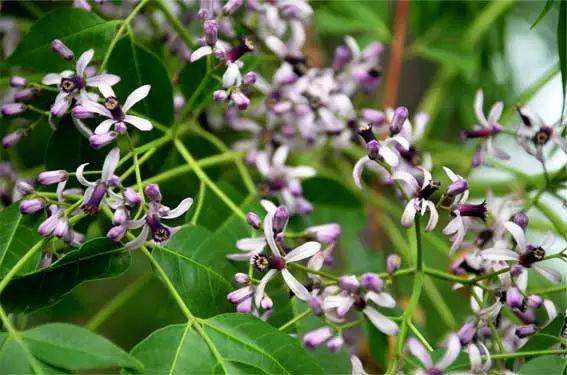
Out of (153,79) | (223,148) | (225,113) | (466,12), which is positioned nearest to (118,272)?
(153,79)

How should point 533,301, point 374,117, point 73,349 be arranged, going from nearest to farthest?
point 73,349 < point 533,301 < point 374,117

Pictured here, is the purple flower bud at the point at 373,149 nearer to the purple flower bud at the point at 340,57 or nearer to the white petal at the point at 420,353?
the white petal at the point at 420,353

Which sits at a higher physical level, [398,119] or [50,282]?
[398,119]

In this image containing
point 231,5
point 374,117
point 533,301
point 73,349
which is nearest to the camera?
point 73,349

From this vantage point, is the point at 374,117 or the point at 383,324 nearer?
the point at 383,324

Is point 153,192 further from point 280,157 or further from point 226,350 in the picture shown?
point 280,157

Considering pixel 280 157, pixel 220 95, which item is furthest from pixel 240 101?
pixel 280 157

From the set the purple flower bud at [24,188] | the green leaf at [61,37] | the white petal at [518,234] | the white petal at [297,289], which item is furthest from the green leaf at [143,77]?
the white petal at [518,234]
